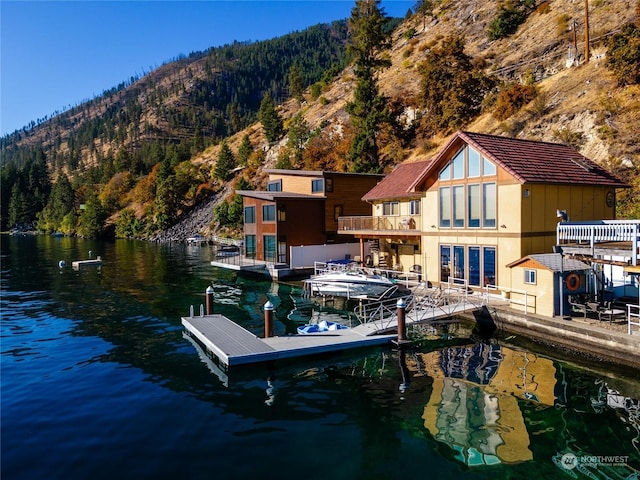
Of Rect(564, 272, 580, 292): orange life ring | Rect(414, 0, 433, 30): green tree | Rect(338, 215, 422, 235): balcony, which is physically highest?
Rect(414, 0, 433, 30): green tree

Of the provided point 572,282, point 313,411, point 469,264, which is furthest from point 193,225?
point 313,411

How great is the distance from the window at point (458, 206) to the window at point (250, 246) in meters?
21.7

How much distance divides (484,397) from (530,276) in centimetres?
847

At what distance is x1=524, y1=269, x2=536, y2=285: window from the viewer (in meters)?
21.1

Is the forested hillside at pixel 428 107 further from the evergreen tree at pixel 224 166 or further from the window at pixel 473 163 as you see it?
the window at pixel 473 163

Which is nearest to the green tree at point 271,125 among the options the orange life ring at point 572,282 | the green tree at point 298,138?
the green tree at point 298,138

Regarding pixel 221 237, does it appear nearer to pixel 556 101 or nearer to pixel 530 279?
pixel 556 101

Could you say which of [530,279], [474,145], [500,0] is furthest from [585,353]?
[500,0]

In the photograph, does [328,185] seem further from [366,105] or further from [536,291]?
[366,105]

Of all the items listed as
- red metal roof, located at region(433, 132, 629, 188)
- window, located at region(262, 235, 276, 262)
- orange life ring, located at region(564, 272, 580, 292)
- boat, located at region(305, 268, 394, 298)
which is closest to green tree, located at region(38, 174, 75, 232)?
window, located at region(262, 235, 276, 262)

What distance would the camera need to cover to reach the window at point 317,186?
41.6m

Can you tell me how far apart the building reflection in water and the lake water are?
0.06 m

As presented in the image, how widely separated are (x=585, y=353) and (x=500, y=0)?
86840mm

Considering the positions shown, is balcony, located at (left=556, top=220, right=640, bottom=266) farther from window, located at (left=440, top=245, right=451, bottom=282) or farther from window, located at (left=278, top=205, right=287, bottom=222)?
window, located at (left=278, top=205, right=287, bottom=222)
